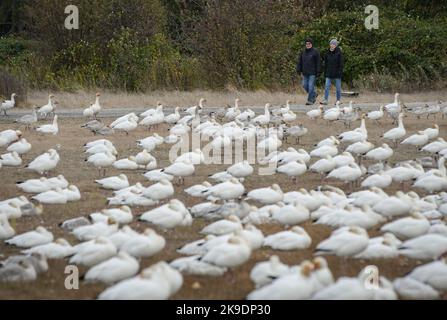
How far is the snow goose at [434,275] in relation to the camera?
8.96 m

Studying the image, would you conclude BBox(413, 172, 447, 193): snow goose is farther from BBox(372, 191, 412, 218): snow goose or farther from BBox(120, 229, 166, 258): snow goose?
BBox(120, 229, 166, 258): snow goose

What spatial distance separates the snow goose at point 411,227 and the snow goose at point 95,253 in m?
3.85

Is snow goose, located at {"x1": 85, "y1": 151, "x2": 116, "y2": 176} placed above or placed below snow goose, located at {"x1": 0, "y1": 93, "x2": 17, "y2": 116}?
below

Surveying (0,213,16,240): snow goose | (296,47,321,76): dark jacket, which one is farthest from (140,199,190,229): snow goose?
(296,47,321,76): dark jacket

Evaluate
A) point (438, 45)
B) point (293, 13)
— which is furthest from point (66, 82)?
point (438, 45)

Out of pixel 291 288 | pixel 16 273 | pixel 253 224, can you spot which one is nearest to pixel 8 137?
pixel 253 224

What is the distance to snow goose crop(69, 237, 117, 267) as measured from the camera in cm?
988

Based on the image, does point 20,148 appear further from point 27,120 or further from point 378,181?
point 378,181

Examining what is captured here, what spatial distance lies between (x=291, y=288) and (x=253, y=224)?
12.9 feet

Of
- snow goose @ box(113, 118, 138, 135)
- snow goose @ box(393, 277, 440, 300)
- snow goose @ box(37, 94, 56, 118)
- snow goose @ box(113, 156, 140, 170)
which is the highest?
snow goose @ box(37, 94, 56, 118)

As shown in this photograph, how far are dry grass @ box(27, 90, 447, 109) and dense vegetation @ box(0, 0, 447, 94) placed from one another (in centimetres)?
107

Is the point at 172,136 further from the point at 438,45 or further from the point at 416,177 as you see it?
the point at 438,45
